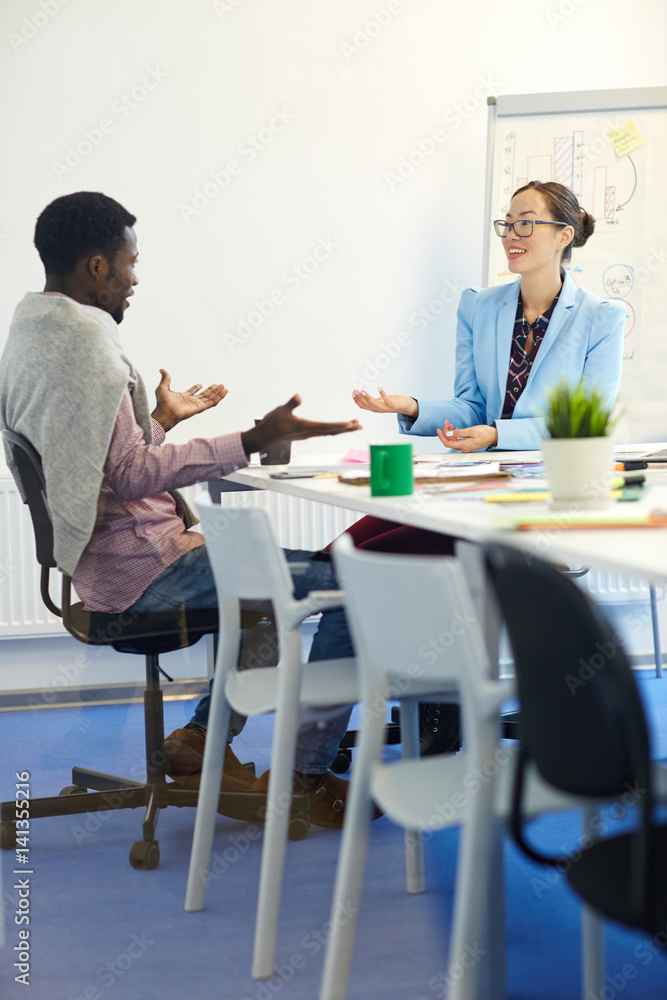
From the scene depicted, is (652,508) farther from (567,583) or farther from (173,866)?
(173,866)

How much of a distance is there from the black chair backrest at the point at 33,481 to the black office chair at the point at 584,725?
4.15 ft

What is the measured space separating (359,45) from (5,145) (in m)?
1.23

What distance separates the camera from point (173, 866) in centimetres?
202

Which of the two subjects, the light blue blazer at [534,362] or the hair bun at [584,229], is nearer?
the light blue blazer at [534,362]

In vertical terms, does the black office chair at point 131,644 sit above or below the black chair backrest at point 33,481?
below

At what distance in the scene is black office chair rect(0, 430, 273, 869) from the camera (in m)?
2.03

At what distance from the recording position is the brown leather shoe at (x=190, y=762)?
2.22m

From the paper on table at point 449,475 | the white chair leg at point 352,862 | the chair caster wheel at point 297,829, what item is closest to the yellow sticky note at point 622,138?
the paper on table at point 449,475

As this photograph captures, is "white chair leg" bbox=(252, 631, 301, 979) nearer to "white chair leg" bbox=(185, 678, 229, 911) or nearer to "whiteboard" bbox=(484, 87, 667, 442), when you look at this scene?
"white chair leg" bbox=(185, 678, 229, 911)

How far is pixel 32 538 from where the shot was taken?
3.24 meters

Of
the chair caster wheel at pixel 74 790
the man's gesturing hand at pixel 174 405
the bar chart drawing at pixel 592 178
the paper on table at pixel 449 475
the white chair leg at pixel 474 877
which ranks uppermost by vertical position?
the bar chart drawing at pixel 592 178

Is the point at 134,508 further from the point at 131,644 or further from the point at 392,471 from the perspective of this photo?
the point at 392,471

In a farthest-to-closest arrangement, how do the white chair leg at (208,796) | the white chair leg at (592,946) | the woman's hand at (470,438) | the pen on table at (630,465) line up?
the woman's hand at (470,438)
the pen on table at (630,465)
the white chair leg at (208,796)
the white chair leg at (592,946)

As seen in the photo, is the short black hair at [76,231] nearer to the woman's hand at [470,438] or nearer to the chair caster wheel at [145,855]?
the woman's hand at [470,438]
